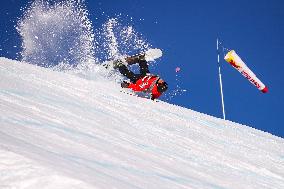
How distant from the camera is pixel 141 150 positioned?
3.11 metres

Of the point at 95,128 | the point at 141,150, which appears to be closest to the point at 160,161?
the point at 141,150

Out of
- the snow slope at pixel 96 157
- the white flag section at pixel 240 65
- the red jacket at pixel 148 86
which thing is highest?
the white flag section at pixel 240 65

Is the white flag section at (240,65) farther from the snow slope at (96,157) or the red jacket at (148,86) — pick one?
the snow slope at (96,157)

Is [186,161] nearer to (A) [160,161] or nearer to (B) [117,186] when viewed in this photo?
(A) [160,161]

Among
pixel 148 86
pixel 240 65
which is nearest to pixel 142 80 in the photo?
pixel 148 86

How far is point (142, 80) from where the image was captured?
42.3ft

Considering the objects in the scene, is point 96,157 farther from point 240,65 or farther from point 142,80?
point 240,65

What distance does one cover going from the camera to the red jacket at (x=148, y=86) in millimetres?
12670

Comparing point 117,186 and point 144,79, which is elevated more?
point 144,79

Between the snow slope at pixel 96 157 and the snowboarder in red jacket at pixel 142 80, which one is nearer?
the snow slope at pixel 96 157

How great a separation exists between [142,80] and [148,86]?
1.04ft

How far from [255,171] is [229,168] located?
0.52 m

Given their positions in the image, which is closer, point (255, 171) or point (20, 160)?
point (20, 160)

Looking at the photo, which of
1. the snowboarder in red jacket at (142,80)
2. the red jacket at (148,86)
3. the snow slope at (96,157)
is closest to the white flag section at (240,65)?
the snowboarder in red jacket at (142,80)
